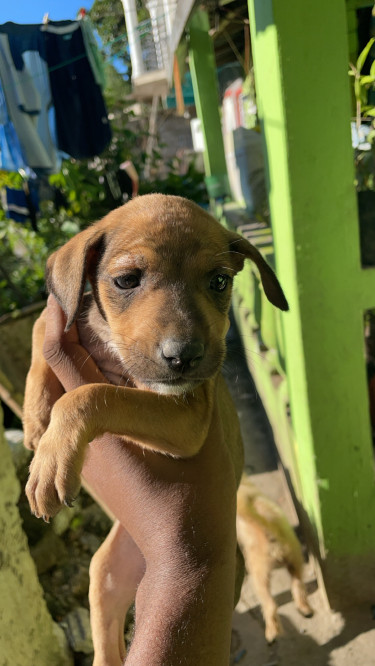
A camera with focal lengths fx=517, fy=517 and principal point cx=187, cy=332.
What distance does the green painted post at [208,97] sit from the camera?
7.83m

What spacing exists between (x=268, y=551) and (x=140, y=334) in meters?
2.51

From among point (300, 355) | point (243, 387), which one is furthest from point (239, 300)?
point (300, 355)

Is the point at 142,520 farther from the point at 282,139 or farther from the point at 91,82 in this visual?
the point at 91,82

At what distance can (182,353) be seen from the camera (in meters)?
1.69

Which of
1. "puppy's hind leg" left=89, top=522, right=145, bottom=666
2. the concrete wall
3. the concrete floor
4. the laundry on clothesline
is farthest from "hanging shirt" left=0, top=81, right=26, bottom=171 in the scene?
"puppy's hind leg" left=89, top=522, right=145, bottom=666

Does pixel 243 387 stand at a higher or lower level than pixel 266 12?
lower

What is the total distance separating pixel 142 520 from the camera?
168 cm

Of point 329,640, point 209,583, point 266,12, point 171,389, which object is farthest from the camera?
point 329,640

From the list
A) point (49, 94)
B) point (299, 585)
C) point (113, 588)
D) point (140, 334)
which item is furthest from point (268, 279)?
point (49, 94)

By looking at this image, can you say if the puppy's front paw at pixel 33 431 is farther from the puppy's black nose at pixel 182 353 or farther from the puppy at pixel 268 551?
the puppy at pixel 268 551

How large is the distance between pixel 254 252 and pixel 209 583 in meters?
1.32

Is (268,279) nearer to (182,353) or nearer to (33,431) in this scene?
(182,353)

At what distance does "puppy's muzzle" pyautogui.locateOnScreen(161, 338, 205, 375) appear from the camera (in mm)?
1697

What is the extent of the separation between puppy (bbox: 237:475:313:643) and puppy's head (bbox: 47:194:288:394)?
2225 millimetres
